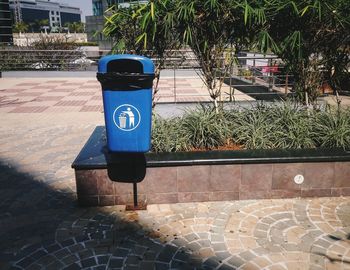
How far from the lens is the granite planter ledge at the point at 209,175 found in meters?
3.95

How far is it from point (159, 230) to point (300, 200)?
1.87m

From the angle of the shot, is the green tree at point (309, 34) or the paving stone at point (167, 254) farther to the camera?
the green tree at point (309, 34)

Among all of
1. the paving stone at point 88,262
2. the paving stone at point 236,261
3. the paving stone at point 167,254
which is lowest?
the paving stone at point 236,261

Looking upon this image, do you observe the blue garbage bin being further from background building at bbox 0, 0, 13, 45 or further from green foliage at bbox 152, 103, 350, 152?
background building at bbox 0, 0, 13, 45

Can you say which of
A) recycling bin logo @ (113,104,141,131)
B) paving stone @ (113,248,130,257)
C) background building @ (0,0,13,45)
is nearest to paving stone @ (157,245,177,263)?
paving stone @ (113,248,130,257)

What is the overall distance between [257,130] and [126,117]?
1.95 m

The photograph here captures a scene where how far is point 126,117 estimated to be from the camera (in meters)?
3.60

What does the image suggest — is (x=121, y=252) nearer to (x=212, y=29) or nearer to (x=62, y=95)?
(x=212, y=29)

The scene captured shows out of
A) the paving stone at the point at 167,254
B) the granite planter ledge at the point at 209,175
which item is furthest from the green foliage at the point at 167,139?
the paving stone at the point at 167,254

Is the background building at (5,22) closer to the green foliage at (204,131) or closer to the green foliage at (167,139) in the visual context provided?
the green foliage at (167,139)

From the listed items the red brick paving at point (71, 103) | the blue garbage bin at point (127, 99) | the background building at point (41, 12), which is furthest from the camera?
the background building at point (41, 12)

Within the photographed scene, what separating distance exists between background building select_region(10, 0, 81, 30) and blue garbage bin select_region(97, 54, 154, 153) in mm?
157537

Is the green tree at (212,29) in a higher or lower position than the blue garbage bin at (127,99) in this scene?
higher

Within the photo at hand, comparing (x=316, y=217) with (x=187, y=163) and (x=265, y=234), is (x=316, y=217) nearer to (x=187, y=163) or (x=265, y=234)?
(x=265, y=234)
